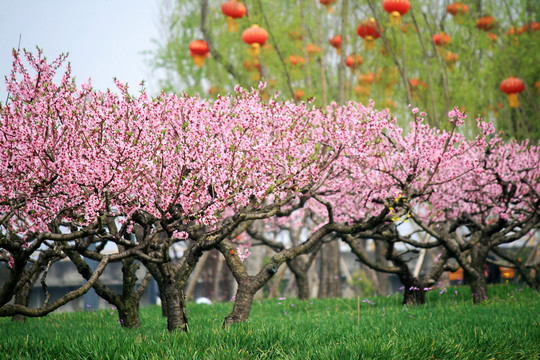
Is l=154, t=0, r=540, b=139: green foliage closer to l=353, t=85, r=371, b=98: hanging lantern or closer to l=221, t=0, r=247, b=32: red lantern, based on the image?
l=353, t=85, r=371, b=98: hanging lantern

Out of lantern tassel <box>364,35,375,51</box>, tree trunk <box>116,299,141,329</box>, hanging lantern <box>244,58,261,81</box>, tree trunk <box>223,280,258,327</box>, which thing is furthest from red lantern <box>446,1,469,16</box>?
tree trunk <box>116,299,141,329</box>

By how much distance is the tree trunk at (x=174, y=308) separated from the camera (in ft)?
29.2

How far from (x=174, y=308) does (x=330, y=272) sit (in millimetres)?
10589

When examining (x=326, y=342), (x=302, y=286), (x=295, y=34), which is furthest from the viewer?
(x=295, y=34)

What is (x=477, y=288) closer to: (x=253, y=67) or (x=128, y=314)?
(x=128, y=314)

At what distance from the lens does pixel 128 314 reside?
404 inches

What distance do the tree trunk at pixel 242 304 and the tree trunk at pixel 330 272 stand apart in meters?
9.10

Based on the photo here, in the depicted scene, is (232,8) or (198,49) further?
(198,49)

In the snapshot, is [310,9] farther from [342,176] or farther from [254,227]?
[342,176]

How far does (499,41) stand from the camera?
20.1 meters

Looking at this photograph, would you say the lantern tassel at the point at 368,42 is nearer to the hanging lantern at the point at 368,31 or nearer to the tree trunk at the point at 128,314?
the hanging lantern at the point at 368,31

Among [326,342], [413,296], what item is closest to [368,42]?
[413,296]

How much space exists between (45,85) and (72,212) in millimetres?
2069

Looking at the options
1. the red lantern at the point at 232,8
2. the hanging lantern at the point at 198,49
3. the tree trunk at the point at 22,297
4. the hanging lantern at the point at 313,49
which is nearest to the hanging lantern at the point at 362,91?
the hanging lantern at the point at 313,49
